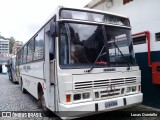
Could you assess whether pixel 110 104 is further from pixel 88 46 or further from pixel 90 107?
pixel 88 46

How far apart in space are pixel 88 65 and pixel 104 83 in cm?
61

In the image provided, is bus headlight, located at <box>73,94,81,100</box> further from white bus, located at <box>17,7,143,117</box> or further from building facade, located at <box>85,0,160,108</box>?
building facade, located at <box>85,0,160,108</box>

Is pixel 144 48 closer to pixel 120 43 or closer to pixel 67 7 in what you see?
pixel 120 43

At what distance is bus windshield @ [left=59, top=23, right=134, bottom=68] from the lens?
4.96 m

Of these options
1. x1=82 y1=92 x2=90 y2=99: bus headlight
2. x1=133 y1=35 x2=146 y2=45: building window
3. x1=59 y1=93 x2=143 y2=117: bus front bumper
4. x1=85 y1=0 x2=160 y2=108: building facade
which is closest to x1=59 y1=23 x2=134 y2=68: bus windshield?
x1=82 y1=92 x2=90 y2=99: bus headlight

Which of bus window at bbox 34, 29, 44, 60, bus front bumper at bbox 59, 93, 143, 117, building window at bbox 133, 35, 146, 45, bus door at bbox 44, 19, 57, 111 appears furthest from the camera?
building window at bbox 133, 35, 146, 45

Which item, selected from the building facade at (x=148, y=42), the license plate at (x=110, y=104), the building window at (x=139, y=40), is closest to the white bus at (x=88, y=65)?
the license plate at (x=110, y=104)

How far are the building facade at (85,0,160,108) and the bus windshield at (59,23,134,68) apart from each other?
5.16 feet

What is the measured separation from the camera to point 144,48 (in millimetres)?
7457

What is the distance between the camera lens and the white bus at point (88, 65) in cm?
483

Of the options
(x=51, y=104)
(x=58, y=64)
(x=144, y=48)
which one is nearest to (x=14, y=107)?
(x=51, y=104)

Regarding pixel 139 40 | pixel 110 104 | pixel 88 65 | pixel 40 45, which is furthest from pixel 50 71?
pixel 139 40

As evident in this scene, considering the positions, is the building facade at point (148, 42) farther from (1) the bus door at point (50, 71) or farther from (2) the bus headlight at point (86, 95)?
(1) the bus door at point (50, 71)

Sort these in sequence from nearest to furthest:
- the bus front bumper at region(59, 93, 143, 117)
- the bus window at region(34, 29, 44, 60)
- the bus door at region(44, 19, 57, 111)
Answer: the bus front bumper at region(59, 93, 143, 117) → the bus door at region(44, 19, 57, 111) → the bus window at region(34, 29, 44, 60)
